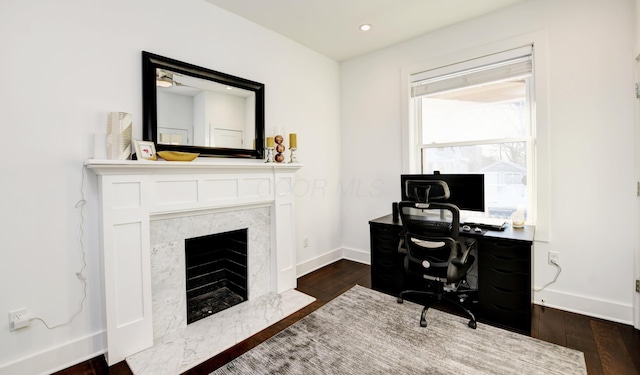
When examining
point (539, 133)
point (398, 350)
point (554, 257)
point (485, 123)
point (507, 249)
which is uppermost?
point (485, 123)

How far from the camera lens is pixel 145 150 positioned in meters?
2.00

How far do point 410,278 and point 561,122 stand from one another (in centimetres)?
198

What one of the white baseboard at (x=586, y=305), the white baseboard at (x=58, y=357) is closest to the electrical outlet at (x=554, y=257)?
the white baseboard at (x=586, y=305)

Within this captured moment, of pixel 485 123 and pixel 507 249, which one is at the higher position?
pixel 485 123

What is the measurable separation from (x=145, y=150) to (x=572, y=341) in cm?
340

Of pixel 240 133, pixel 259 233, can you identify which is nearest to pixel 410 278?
pixel 259 233

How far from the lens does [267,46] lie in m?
3.00

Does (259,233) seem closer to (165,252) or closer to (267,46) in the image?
(165,252)

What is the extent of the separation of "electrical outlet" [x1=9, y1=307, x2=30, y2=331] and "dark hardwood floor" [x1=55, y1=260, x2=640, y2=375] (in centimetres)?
40

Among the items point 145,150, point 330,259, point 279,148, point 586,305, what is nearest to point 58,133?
point 145,150

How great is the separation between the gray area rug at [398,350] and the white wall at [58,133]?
1.15 m

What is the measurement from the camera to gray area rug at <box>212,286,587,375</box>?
69.3 inches

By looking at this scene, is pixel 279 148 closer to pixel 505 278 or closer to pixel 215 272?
pixel 215 272

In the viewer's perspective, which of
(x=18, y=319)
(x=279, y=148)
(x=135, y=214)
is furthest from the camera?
(x=279, y=148)
